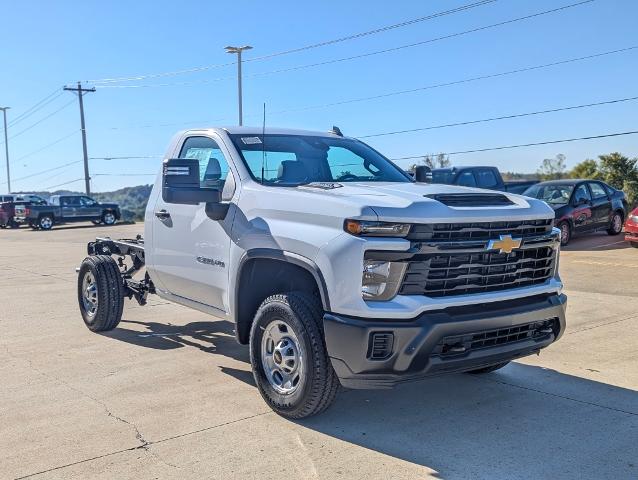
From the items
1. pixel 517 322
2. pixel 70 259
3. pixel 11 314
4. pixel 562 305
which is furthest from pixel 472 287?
pixel 70 259

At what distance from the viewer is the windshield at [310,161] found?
5.19 meters

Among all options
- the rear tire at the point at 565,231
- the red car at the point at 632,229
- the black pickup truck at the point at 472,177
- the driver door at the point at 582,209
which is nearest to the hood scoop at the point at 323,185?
the red car at the point at 632,229

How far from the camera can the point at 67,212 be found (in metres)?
35.3

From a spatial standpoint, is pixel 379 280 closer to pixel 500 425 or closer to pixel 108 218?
pixel 500 425

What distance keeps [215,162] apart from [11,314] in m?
4.74

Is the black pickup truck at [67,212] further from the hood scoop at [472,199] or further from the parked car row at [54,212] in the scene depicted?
the hood scoop at [472,199]

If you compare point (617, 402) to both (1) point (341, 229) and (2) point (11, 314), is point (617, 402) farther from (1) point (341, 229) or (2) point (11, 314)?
(2) point (11, 314)

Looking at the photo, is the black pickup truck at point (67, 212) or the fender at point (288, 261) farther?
the black pickup truck at point (67, 212)

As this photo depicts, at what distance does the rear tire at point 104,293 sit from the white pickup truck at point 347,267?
1670 millimetres

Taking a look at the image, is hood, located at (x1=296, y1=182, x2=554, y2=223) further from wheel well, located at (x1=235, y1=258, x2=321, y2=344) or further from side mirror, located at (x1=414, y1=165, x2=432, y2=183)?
side mirror, located at (x1=414, y1=165, x2=432, y2=183)

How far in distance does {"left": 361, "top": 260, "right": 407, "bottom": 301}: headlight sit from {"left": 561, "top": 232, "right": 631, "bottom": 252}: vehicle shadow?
12.8 meters

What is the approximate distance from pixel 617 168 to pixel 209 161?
1702 inches

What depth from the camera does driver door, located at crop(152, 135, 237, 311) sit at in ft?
16.7

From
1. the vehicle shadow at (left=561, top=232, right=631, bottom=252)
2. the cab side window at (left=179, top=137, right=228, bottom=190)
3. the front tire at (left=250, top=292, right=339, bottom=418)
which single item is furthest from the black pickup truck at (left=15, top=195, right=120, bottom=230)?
the front tire at (left=250, top=292, right=339, bottom=418)
